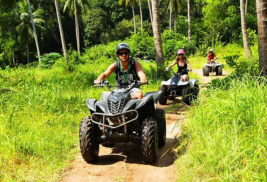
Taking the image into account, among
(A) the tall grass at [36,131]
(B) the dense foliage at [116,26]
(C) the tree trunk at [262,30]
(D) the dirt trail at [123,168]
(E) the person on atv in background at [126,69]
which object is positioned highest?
(B) the dense foliage at [116,26]

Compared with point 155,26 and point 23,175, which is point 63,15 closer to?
point 155,26

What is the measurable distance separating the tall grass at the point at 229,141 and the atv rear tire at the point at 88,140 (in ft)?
4.16

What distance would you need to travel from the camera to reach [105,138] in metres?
4.03

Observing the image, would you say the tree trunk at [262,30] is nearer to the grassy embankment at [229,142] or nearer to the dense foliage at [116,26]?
the grassy embankment at [229,142]

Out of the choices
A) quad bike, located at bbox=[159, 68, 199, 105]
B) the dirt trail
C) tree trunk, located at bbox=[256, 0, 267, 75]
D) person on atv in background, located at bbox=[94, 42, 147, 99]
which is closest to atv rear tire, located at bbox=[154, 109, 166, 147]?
the dirt trail

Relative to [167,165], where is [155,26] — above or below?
above

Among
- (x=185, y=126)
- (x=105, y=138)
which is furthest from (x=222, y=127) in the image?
(x=105, y=138)

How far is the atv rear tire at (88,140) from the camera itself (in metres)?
4.03

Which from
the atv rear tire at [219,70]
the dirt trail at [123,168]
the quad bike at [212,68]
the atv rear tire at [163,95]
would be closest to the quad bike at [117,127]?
the dirt trail at [123,168]

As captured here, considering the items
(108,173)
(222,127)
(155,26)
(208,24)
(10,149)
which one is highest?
(208,24)

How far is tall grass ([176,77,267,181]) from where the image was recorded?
9.69 feet

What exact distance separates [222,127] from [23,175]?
2791 mm

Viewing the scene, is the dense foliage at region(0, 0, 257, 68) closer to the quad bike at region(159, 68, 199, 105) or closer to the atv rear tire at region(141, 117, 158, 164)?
the quad bike at region(159, 68, 199, 105)

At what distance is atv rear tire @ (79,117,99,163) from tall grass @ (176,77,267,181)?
4.16 feet
